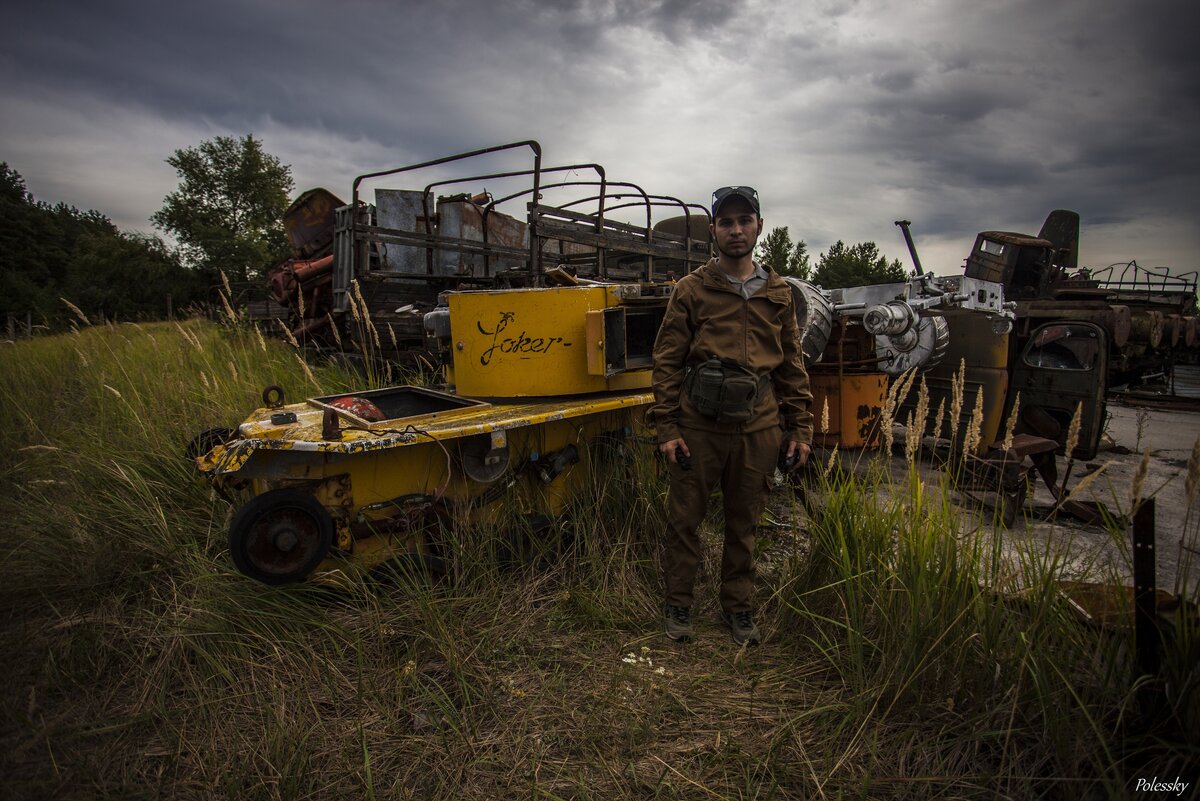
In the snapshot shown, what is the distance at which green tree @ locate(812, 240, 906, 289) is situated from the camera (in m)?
26.0

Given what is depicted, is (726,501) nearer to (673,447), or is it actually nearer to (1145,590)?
(673,447)

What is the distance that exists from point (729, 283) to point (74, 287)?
112ft

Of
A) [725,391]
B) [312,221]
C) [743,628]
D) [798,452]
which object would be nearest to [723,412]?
[725,391]

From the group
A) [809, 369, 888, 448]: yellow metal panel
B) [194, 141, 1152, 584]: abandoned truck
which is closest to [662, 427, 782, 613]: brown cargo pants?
[194, 141, 1152, 584]: abandoned truck

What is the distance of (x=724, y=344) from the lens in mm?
2580

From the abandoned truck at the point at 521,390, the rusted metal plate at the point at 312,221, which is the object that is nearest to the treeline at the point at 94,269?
the rusted metal plate at the point at 312,221

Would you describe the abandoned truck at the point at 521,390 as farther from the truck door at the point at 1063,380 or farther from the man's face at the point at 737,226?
the man's face at the point at 737,226

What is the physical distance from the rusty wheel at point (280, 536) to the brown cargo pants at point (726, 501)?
1.52 m

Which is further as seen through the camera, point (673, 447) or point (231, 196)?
point (231, 196)

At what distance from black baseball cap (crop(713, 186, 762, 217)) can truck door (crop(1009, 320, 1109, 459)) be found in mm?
4365

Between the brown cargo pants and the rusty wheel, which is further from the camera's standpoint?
the brown cargo pants

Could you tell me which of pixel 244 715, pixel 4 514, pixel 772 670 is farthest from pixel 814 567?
pixel 4 514

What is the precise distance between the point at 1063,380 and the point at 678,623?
525 cm

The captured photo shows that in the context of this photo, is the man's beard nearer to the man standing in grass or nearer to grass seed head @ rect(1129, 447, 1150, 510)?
the man standing in grass
